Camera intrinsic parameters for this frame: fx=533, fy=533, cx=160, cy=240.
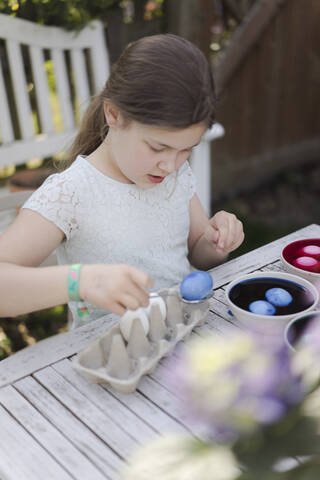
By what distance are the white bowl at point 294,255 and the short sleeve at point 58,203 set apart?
17.8 inches

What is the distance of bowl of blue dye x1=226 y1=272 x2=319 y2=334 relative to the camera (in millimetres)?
882

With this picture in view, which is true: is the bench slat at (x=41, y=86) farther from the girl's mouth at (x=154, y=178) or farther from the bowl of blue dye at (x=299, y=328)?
the bowl of blue dye at (x=299, y=328)

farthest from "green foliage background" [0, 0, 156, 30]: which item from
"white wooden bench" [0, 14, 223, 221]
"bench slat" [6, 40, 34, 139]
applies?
"bench slat" [6, 40, 34, 139]

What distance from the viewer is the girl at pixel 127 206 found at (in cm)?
92

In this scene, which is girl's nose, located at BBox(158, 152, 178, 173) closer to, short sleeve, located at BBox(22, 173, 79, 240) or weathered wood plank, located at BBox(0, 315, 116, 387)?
short sleeve, located at BBox(22, 173, 79, 240)

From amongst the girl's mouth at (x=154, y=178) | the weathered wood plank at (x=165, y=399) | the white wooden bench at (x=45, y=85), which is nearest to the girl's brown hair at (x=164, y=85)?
the girl's mouth at (x=154, y=178)

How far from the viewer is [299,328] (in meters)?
0.85

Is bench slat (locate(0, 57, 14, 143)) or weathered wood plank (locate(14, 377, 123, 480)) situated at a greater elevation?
weathered wood plank (locate(14, 377, 123, 480))

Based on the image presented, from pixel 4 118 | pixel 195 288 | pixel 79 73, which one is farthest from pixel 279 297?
pixel 79 73

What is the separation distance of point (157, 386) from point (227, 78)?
2772mm

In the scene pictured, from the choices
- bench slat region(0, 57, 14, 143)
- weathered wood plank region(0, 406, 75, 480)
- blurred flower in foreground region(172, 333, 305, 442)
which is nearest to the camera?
blurred flower in foreground region(172, 333, 305, 442)

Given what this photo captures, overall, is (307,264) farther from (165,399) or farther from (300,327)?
(165,399)

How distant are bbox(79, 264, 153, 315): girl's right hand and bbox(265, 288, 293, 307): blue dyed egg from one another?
239 mm

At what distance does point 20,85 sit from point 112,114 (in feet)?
4.07
